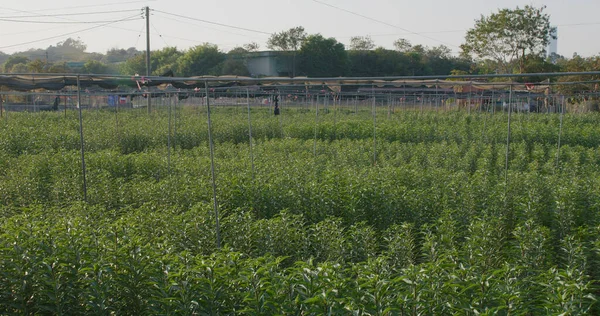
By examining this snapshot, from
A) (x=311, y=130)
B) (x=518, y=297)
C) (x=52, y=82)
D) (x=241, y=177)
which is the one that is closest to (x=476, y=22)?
(x=311, y=130)

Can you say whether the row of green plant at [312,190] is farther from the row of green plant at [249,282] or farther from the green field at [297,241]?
the row of green plant at [249,282]

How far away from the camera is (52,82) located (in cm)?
2103

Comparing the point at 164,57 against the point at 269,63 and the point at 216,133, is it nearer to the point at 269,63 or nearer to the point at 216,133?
the point at 269,63

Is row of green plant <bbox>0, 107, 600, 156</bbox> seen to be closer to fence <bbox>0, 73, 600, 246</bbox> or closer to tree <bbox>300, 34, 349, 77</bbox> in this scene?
fence <bbox>0, 73, 600, 246</bbox>

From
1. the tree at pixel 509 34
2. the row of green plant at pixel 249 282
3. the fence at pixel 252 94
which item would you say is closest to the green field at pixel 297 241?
the row of green plant at pixel 249 282

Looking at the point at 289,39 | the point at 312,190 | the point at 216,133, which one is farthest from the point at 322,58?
the point at 312,190

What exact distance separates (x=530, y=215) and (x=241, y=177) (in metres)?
5.02

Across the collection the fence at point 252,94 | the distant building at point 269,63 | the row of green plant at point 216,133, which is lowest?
the row of green plant at point 216,133

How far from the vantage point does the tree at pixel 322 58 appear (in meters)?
75.5

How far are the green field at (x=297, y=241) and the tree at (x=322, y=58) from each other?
206 ft

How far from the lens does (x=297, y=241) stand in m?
6.91

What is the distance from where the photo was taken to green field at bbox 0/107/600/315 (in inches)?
177

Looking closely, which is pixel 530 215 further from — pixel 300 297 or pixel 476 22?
pixel 476 22

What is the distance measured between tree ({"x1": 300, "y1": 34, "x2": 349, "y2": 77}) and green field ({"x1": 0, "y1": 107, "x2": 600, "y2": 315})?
62777mm
